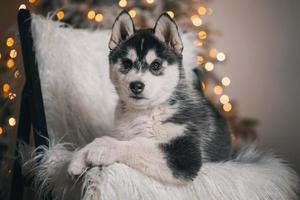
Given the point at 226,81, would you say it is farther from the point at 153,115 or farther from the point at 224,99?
the point at 153,115

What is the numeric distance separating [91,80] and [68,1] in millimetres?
846

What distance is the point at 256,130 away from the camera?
2.02 meters

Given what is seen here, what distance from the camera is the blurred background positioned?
6.13 ft

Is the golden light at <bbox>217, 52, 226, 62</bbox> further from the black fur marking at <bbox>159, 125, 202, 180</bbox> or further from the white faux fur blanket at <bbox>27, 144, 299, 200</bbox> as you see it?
the black fur marking at <bbox>159, 125, 202, 180</bbox>

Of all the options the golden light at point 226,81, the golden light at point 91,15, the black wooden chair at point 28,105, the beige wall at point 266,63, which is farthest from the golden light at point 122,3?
the black wooden chair at point 28,105

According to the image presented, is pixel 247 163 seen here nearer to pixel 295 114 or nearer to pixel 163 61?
pixel 163 61

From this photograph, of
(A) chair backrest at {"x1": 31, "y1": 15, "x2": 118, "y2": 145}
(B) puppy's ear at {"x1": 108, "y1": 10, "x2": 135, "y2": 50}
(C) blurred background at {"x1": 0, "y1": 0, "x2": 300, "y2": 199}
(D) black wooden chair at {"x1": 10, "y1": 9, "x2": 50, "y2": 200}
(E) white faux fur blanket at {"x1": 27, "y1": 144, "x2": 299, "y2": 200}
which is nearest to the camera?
(E) white faux fur blanket at {"x1": 27, "y1": 144, "x2": 299, "y2": 200}

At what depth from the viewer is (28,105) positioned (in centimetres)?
122

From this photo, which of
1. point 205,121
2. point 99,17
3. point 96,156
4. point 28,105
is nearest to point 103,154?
point 96,156

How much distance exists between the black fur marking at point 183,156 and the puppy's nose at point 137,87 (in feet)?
0.43

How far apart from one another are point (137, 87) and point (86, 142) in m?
0.47

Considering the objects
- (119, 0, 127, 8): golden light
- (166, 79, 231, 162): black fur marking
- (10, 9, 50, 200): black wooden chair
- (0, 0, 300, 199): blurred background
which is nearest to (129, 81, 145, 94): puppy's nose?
(166, 79, 231, 162): black fur marking

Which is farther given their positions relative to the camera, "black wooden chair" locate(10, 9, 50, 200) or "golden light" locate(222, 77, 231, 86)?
"golden light" locate(222, 77, 231, 86)

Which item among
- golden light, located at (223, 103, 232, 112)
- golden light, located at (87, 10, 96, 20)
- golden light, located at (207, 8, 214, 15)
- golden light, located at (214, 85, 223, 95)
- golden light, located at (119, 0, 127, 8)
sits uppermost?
golden light, located at (119, 0, 127, 8)
